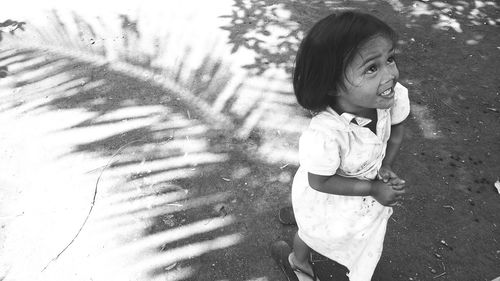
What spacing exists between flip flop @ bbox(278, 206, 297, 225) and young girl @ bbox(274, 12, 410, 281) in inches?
23.1

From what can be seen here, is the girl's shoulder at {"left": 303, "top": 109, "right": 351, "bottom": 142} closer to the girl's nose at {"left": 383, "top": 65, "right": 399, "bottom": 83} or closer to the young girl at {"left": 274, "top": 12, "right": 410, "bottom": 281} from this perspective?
the young girl at {"left": 274, "top": 12, "right": 410, "bottom": 281}

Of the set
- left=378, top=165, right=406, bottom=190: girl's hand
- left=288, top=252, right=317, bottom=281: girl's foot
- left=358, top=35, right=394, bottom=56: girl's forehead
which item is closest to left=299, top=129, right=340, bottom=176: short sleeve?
left=378, top=165, right=406, bottom=190: girl's hand

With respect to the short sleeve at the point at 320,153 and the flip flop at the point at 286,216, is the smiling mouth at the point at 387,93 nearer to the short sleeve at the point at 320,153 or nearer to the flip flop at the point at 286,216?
the short sleeve at the point at 320,153

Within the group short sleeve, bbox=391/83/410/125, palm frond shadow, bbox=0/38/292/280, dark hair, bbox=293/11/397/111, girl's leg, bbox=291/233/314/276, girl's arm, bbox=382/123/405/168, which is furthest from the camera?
palm frond shadow, bbox=0/38/292/280

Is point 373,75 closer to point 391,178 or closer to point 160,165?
point 391,178

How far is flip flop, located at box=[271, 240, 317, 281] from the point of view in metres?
2.26

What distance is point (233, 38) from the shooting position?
14.3 ft

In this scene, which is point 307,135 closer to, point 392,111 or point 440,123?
Answer: point 392,111

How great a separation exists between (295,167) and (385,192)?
146 cm

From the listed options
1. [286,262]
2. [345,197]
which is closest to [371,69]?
[345,197]

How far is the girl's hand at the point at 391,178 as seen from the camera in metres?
1.51

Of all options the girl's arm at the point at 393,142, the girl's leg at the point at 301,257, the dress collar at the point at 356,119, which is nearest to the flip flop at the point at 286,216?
the girl's leg at the point at 301,257

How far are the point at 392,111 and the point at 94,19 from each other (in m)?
4.24

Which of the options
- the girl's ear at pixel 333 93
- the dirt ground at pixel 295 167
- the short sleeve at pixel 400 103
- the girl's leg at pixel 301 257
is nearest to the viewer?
the girl's ear at pixel 333 93
